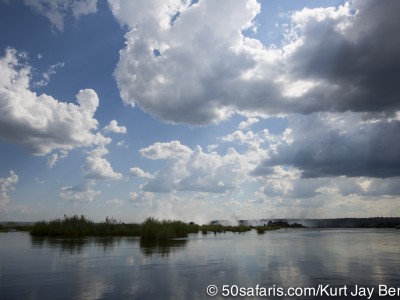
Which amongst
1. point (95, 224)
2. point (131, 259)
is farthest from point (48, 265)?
point (95, 224)

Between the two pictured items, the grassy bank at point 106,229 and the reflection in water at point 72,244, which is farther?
the grassy bank at point 106,229

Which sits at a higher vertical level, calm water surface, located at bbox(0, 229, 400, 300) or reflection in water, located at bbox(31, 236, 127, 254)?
Result: reflection in water, located at bbox(31, 236, 127, 254)

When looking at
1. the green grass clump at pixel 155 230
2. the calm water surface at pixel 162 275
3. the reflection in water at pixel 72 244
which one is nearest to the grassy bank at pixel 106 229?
the green grass clump at pixel 155 230

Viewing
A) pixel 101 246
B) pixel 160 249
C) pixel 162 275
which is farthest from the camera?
pixel 101 246

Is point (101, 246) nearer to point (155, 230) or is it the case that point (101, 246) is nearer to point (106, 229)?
point (155, 230)

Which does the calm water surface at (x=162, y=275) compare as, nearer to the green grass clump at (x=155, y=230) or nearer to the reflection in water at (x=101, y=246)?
the reflection in water at (x=101, y=246)

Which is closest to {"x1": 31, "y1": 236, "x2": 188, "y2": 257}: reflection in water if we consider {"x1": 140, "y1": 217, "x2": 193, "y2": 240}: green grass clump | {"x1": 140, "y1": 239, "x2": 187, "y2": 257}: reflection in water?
Result: {"x1": 140, "y1": 239, "x2": 187, "y2": 257}: reflection in water

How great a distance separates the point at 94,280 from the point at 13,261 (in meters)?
7.87

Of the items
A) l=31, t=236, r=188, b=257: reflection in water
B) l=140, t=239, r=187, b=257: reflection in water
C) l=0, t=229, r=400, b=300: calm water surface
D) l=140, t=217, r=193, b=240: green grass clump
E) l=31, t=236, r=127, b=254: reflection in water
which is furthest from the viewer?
l=140, t=217, r=193, b=240: green grass clump

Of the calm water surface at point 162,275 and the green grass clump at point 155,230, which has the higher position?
the green grass clump at point 155,230

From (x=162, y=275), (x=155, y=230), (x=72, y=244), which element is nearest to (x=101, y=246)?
(x=72, y=244)

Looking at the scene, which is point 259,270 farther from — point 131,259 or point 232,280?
point 131,259

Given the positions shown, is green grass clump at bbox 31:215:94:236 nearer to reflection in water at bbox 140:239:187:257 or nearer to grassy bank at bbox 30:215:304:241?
grassy bank at bbox 30:215:304:241

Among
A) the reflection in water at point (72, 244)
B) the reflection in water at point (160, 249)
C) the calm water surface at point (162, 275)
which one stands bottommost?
the calm water surface at point (162, 275)
